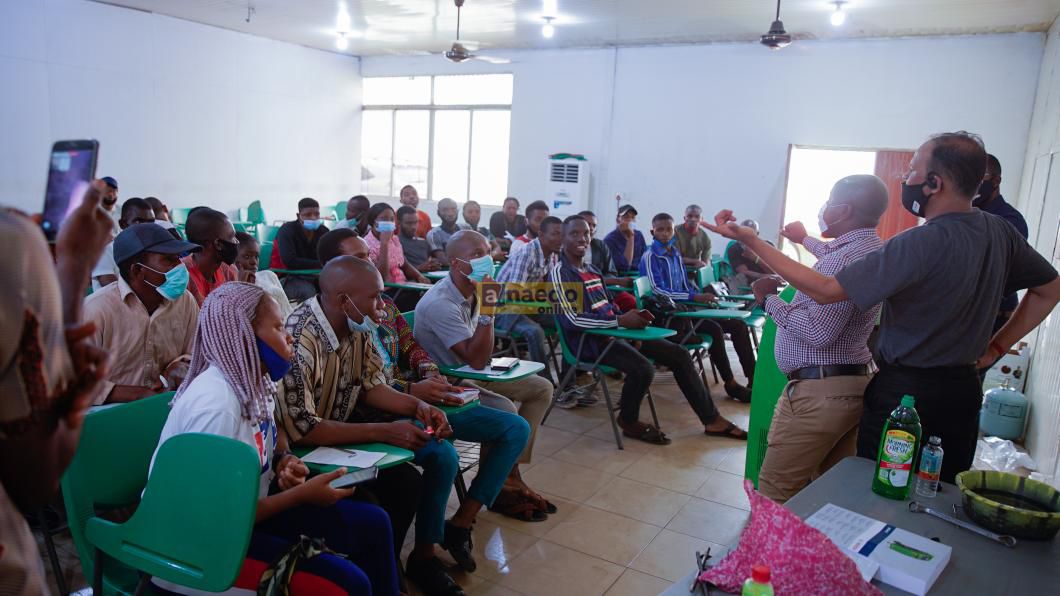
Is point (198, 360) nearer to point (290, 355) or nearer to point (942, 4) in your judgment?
point (290, 355)

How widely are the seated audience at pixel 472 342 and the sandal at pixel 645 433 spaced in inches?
45.1

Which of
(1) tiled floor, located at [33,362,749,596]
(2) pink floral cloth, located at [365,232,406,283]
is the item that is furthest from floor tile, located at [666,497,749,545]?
(2) pink floral cloth, located at [365,232,406,283]

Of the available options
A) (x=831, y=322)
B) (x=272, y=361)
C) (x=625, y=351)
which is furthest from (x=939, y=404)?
(x=625, y=351)

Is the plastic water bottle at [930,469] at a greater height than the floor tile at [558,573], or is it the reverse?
the plastic water bottle at [930,469]

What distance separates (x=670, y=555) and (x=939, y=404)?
4.90 feet

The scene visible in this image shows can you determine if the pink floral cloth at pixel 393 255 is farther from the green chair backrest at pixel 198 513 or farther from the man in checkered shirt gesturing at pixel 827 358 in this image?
the green chair backrest at pixel 198 513

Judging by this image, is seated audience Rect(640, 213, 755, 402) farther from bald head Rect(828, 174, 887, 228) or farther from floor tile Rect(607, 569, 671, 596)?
bald head Rect(828, 174, 887, 228)

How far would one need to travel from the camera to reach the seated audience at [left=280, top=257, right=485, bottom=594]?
235 cm

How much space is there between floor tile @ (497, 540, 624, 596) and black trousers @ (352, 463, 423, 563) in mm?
571

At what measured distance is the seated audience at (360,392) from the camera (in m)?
2.35

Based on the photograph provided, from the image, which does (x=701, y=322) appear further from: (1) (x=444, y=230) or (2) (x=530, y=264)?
(1) (x=444, y=230)

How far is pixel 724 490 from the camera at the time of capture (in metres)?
3.90

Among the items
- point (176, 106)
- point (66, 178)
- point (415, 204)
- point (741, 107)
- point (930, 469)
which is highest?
point (741, 107)

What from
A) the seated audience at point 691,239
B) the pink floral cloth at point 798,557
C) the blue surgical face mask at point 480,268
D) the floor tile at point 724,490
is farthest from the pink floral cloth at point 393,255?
the pink floral cloth at point 798,557
